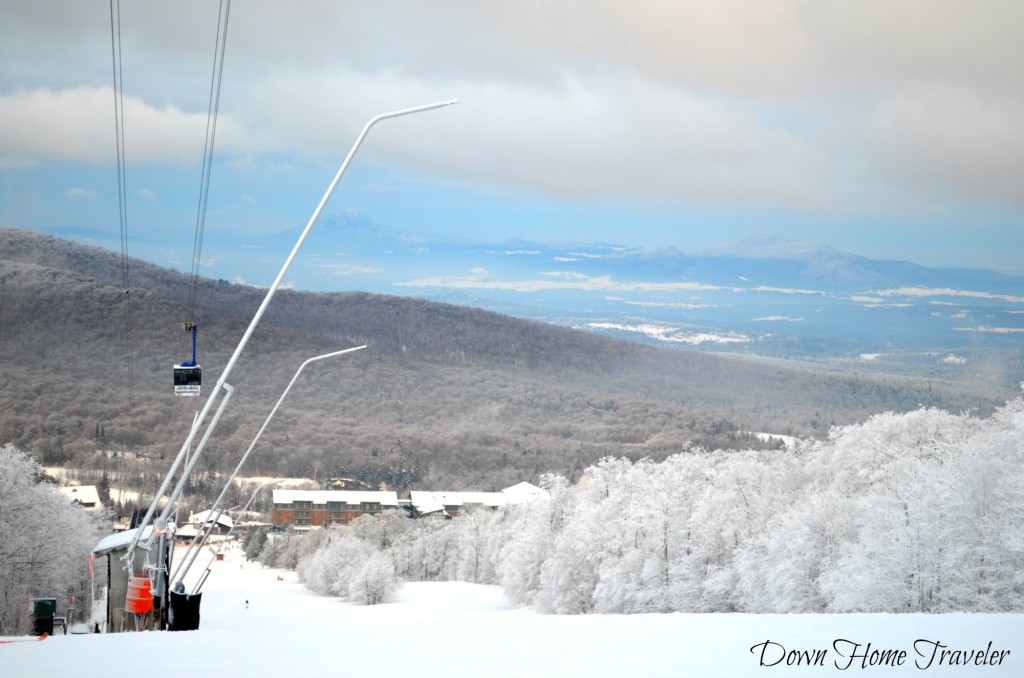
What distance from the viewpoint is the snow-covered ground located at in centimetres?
1403

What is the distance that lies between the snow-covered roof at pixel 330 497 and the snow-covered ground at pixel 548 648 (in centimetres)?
11805

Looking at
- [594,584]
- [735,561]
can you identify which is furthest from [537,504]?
[735,561]

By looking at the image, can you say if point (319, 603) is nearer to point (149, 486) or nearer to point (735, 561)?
point (735, 561)

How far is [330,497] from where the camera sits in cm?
13862

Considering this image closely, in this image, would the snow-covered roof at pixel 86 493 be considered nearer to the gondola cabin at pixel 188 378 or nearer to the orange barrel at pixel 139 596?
the gondola cabin at pixel 188 378

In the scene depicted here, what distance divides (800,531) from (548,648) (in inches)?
1235

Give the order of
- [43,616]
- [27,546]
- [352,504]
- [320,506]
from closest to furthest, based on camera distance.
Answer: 1. [43,616]
2. [27,546]
3. [320,506]
4. [352,504]

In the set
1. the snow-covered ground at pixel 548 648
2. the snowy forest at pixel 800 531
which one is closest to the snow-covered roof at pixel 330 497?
the snowy forest at pixel 800 531

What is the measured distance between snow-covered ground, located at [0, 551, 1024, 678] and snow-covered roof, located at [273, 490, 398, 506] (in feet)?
387

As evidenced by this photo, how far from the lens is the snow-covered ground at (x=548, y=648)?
14031mm

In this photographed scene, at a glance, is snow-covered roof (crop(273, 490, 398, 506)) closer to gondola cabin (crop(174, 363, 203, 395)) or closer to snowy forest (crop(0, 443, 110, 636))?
snowy forest (crop(0, 443, 110, 636))

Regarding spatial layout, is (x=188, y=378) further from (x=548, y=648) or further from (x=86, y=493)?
(x=86, y=493)

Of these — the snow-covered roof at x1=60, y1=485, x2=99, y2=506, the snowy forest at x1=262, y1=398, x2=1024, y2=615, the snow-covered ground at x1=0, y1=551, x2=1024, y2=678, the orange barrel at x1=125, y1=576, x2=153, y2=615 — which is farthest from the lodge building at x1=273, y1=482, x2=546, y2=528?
the snow-covered ground at x1=0, y1=551, x2=1024, y2=678

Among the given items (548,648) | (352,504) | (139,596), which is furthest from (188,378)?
(352,504)
